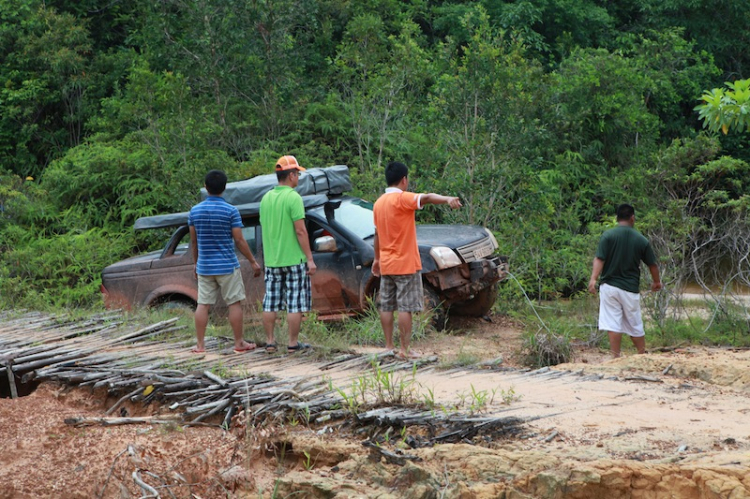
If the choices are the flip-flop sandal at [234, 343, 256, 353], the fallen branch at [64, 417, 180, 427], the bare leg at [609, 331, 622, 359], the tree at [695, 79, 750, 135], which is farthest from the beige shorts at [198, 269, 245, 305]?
the tree at [695, 79, 750, 135]

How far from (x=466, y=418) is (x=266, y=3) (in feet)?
40.5

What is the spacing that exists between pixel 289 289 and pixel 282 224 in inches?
23.5

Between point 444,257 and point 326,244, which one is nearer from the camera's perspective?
point 444,257

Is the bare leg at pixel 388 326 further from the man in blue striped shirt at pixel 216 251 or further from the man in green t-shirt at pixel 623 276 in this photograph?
the man in green t-shirt at pixel 623 276

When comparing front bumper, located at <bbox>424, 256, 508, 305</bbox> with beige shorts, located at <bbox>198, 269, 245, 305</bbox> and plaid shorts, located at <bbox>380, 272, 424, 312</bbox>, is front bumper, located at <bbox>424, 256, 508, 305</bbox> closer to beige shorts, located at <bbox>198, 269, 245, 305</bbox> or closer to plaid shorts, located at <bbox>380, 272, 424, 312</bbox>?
plaid shorts, located at <bbox>380, 272, 424, 312</bbox>

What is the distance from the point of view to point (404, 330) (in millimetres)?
7531

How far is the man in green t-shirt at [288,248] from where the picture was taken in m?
7.64

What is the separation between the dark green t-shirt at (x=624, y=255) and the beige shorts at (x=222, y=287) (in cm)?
353

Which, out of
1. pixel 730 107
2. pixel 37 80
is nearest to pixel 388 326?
pixel 730 107

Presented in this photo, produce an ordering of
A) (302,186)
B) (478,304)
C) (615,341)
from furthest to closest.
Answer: (478,304) → (302,186) → (615,341)

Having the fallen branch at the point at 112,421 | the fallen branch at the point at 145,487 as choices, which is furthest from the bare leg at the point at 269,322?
the fallen branch at the point at 145,487

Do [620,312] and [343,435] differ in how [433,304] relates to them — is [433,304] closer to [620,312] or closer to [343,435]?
[620,312]

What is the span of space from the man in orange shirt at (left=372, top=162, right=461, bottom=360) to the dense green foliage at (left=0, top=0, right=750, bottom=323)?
4.03m

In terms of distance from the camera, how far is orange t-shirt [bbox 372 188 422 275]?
7.43 meters
